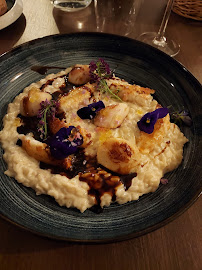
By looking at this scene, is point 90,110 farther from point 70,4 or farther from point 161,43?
point 70,4

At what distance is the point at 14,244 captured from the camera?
189cm

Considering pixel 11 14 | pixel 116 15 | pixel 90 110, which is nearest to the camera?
pixel 90 110

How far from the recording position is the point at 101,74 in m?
2.77

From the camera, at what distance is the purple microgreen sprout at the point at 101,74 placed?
2.64 meters

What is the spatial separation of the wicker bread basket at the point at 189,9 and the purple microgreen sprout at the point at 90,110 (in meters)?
2.20

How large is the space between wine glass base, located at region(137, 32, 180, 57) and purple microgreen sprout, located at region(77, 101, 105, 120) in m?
1.47

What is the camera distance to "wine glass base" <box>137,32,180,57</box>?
3.44 meters

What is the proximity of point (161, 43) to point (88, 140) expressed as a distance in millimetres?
1970

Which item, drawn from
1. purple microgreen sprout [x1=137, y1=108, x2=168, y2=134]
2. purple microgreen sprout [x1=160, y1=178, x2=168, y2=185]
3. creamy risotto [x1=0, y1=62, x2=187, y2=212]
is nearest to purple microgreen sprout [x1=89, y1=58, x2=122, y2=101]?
creamy risotto [x1=0, y1=62, x2=187, y2=212]

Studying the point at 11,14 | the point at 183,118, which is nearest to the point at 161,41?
the point at 183,118

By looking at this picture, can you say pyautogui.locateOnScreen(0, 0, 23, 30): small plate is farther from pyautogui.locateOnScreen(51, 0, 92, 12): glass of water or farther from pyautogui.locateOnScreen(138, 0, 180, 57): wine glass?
pyautogui.locateOnScreen(138, 0, 180, 57): wine glass

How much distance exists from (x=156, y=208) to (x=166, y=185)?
0.25 metres

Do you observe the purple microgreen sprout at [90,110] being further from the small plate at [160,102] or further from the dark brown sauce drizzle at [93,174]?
the small plate at [160,102]

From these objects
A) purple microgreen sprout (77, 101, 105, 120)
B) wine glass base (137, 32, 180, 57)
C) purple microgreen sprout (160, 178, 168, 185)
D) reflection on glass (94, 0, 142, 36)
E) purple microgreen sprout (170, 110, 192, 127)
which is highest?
reflection on glass (94, 0, 142, 36)
